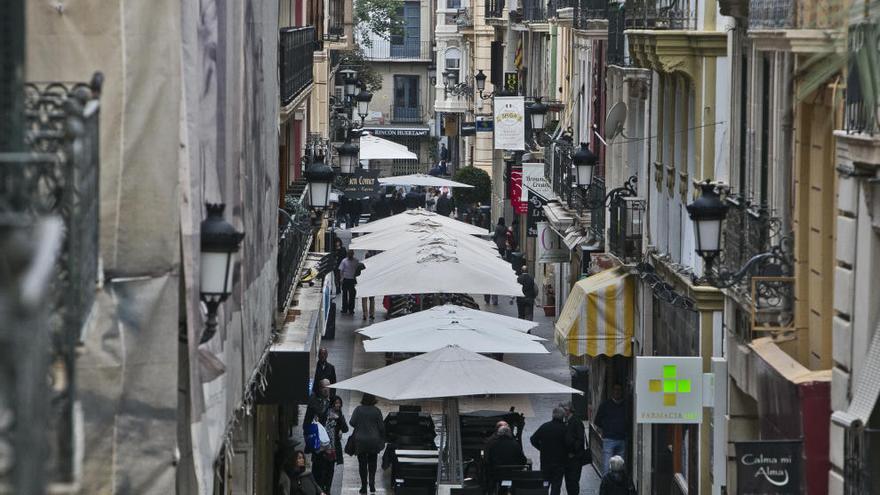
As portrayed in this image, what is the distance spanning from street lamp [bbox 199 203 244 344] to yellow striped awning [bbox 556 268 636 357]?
13500mm

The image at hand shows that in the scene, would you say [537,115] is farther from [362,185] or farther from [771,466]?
[771,466]

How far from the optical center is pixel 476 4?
2576 inches

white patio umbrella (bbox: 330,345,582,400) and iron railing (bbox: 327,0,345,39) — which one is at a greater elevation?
iron railing (bbox: 327,0,345,39)

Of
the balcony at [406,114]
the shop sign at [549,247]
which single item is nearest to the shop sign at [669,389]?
the shop sign at [549,247]

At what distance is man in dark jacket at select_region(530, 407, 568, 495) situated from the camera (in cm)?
2238

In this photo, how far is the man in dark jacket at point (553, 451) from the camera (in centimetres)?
2238

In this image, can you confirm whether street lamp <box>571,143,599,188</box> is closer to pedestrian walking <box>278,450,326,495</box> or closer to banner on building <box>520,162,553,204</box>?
pedestrian walking <box>278,450,326,495</box>

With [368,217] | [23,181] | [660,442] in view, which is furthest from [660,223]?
[368,217]

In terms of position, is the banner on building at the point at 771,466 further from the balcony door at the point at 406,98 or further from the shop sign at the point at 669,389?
the balcony door at the point at 406,98

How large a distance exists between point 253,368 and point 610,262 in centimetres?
1150

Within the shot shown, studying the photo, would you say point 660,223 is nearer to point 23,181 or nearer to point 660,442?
point 660,442

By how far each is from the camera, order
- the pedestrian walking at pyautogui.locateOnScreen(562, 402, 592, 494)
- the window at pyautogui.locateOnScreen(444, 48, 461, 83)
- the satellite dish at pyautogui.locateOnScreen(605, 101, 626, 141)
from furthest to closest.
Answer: the window at pyautogui.locateOnScreen(444, 48, 461, 83) → the satellite dish at pyautogui.locateOnScreen(605, 101, 626, 141) → the pedestrian walking at pyautogui.locateOnScreen(562, 402, 592, 494)

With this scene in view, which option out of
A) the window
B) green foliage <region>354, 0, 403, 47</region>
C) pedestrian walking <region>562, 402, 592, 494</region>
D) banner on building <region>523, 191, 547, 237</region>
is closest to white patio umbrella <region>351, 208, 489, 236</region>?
banner on building <region>523, 191, 547, 237</region>

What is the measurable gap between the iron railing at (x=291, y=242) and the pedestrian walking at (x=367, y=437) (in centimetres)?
177
